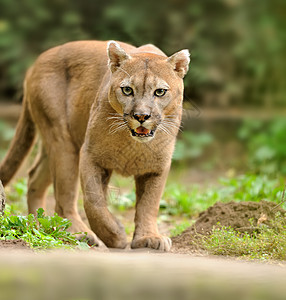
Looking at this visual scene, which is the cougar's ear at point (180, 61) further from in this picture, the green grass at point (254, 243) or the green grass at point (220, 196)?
the green grass at point (220, 196)

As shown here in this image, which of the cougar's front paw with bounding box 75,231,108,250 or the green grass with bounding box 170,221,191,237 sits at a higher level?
the cougar's front paw with bounding box 75,231,108,250

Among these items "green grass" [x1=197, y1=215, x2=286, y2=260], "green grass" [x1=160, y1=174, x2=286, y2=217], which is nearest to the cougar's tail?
"green grass" [x1=160, y1=174, x2=286, y2=217]

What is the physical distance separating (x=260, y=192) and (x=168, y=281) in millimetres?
4338

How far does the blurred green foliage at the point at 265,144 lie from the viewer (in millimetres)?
9309

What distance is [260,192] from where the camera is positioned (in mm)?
6254

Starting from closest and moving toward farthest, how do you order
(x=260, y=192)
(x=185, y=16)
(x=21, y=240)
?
(x=21, y=240)
(x=260, y=192)
(x=185, y=16)

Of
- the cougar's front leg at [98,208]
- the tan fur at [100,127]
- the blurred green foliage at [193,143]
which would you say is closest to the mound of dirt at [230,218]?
the tan fur at [100,127]

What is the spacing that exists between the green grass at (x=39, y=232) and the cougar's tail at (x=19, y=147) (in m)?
1.82

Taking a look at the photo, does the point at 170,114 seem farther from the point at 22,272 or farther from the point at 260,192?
the point at 22,272

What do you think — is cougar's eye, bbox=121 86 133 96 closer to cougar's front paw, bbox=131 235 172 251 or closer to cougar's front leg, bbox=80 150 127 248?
cougar's front leg, bbox=80 150 127 248

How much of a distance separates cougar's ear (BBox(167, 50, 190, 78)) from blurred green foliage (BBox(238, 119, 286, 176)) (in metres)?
3.99

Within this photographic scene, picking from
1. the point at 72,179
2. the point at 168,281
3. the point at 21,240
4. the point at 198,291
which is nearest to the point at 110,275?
the point at 168,281

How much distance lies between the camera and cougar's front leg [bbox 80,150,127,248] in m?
4.84

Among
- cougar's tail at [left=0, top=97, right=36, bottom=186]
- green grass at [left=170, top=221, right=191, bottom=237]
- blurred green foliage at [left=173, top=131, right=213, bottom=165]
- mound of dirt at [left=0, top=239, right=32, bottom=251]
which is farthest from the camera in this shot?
blurred green foliage at [left=173, top=131, right=213, bottom=165]
